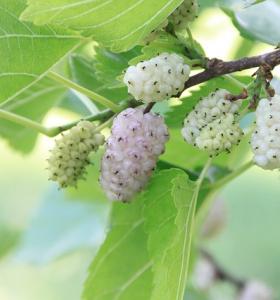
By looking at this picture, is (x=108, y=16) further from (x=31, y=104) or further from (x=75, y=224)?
(x=75, y=224)

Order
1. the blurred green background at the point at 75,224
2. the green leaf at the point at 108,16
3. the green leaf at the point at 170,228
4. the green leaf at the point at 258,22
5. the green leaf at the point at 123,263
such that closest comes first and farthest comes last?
1. the green leaf at the point at 108,16
2. the green leaf at the point at 170,228
3. the green leaf at the point at 123,263
4. the green leaf at the point at 258,22
5. the blurred green background at the point at 75,224

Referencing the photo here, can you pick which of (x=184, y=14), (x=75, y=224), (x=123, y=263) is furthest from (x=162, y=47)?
(x=75, y=224)

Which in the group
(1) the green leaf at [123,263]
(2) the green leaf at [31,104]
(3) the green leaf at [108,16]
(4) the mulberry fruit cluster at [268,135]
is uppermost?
(3) the green leaf at [108,16]

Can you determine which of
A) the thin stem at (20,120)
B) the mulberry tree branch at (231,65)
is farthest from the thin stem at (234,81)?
the thin stem at (20,120)

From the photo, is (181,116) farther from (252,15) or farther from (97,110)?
(252,15)

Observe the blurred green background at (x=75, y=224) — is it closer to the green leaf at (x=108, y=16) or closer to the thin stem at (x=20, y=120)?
the thin stem at (x=20, y=120)

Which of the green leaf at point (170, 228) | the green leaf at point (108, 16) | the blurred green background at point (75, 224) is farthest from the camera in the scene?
the blurred green background at point (75, 224)
